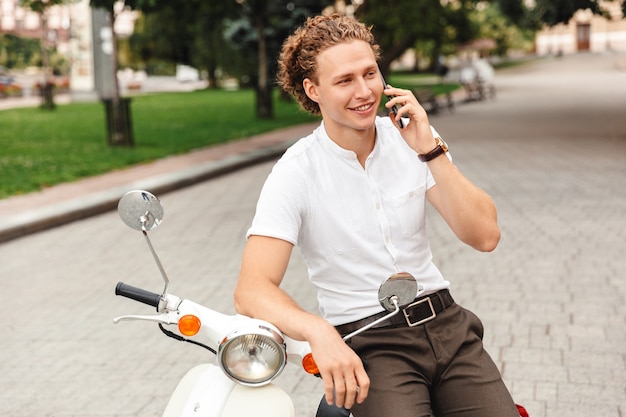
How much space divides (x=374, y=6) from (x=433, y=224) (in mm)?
21364

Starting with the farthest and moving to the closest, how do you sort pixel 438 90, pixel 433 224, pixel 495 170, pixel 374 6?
pixel 438 90 < pixel 374 6 < pixel 495 170 < pixel 433 224

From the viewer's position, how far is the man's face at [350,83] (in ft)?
8.19

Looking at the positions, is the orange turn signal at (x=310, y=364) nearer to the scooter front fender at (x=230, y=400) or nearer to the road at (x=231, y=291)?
the scooter front fender at (x=230, y=400)

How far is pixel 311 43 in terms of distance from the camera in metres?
2.53

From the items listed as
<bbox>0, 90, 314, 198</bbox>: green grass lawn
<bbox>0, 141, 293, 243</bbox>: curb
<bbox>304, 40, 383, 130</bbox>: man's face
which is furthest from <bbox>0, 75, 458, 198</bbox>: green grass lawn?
<bbox>304, 40, 383, 130</bbox>: man's face

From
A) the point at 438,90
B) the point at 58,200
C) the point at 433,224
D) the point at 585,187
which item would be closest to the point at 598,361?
the point at 433,224

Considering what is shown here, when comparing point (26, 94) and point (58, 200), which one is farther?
point (26, 94)

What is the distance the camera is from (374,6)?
29453 mm

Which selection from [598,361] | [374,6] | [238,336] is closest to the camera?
[238,336]

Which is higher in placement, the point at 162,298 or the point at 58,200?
the point at 162,298

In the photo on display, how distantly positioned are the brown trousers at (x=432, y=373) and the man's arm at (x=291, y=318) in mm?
221

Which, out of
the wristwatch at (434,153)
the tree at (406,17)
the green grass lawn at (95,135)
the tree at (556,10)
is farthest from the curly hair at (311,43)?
the tree at (406,17)

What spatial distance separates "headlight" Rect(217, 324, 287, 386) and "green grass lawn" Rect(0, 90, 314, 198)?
32.7 feet

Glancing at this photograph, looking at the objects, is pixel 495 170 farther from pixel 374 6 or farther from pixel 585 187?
pixel 374 6
